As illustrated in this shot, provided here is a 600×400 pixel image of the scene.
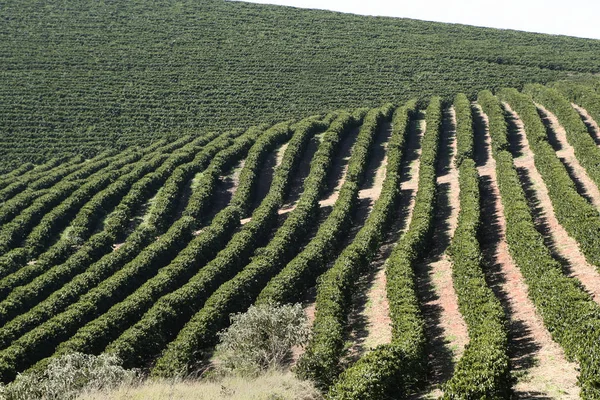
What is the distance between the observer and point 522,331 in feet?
81.9

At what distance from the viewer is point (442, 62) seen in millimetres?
93875

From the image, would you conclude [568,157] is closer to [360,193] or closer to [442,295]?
[360,193]

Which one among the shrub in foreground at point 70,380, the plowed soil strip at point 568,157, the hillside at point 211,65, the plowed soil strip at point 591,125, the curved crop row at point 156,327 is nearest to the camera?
the shrub in foreground at point 70,380

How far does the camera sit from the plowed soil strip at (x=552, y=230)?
28834mm

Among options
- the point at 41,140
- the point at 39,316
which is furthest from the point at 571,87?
the point at 39,316

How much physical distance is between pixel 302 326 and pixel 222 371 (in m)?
3.32

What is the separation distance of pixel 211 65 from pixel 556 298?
75.9 m

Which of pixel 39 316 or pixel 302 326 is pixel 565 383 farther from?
pixel 39 316

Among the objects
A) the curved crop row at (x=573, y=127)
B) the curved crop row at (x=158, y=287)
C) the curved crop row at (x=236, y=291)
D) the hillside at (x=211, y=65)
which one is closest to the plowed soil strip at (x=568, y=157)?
the curved crop row at (x=573, y=127)

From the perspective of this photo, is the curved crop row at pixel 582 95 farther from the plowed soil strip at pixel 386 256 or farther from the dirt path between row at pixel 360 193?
the dirt path between row at pixel 360 193

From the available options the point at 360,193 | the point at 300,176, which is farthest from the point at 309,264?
the point at 300,176

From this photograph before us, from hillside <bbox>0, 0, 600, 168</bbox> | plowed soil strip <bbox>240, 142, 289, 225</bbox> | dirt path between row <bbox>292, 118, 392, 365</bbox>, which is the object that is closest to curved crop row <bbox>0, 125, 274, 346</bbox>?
plowed soil strip <bbox>240, 142, 289, 225</bbox>

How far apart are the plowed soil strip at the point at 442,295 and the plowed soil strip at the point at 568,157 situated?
8015mm

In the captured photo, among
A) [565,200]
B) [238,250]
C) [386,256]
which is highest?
[565,200]
